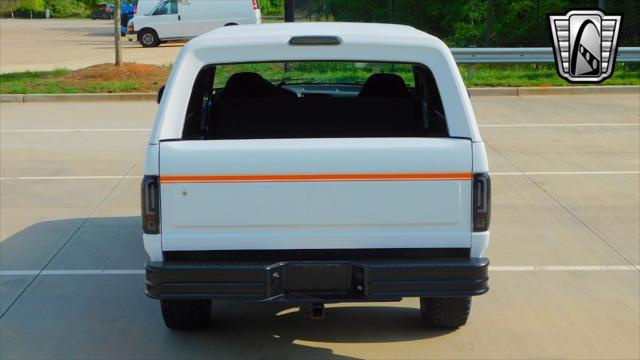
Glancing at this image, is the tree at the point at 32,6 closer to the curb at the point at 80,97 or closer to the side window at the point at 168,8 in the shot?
the side window at the point at 168,8

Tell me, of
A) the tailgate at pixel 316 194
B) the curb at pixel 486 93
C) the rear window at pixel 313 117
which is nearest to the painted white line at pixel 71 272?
the rear window at pixel 313 117

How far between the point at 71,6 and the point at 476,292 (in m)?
81.1

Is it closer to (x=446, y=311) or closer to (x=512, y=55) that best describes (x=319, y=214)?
(x=446, y=311)

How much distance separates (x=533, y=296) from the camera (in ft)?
23.1

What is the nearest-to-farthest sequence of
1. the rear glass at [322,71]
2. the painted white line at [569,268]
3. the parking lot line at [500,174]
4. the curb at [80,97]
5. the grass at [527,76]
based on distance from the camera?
the painted white line at [569,268], the parking lot line at [500,174], the curb at [80,97], the rear glass at [322,71], the grass at [527,76]

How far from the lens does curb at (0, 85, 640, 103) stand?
1970 centimetres

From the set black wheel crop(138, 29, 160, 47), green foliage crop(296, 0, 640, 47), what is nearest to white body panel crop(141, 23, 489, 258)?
green foliage crop(296, 0, 640, 47)

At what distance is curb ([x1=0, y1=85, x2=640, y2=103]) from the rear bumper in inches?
582

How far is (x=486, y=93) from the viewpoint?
2002 cm

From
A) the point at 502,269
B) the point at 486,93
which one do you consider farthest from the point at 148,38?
the point at 502,269

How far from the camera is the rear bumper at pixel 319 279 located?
5.18 metres

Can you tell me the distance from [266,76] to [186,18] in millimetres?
15275

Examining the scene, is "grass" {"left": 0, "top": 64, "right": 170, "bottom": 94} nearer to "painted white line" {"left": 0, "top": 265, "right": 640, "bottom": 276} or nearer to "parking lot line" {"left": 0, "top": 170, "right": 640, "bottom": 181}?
"parking lot line" {"left": 0, "top": 170, "right": 640, "bottom": 181}

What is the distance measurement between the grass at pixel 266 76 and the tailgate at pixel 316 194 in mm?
13978
